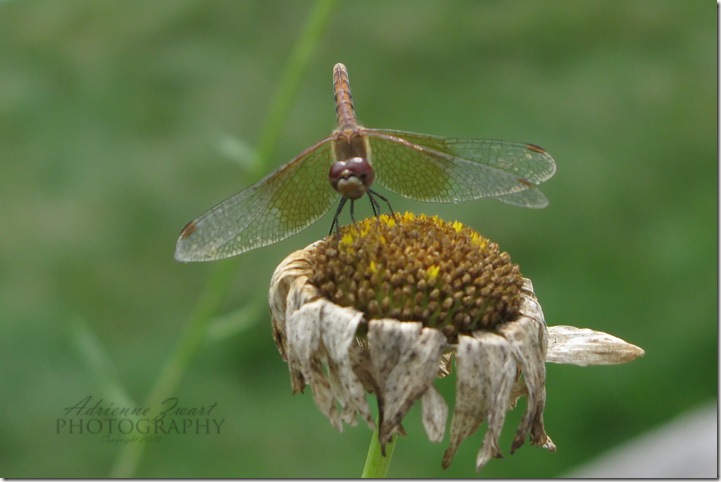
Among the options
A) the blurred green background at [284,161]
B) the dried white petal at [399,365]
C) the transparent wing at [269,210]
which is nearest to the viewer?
the dried white petal at [399,365]

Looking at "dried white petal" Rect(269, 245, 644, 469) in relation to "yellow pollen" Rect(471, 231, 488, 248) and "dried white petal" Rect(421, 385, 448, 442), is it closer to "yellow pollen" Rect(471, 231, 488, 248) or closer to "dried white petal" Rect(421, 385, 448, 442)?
"dried white petal" Rect(421, 385, 448, 442)

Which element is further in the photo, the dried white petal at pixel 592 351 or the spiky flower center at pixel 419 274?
the dried white petal at pixel 592 351

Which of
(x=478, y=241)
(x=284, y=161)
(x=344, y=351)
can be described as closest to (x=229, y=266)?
(x=478, y=241)

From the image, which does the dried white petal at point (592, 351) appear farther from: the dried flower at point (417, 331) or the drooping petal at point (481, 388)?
the drooping petal at point (481, 388)

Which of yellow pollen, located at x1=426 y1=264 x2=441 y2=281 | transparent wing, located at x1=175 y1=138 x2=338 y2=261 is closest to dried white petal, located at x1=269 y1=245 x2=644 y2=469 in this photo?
yellow pollen, located at x1=426 y1=264 x2=441 y2=281

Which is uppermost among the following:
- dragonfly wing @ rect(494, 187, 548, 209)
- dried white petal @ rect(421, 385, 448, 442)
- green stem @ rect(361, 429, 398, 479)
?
dragonfly wing @ rect(494, 187, 548, 209)

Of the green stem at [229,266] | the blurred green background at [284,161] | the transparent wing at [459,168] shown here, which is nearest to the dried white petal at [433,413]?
the transparent wing at [459,168]
